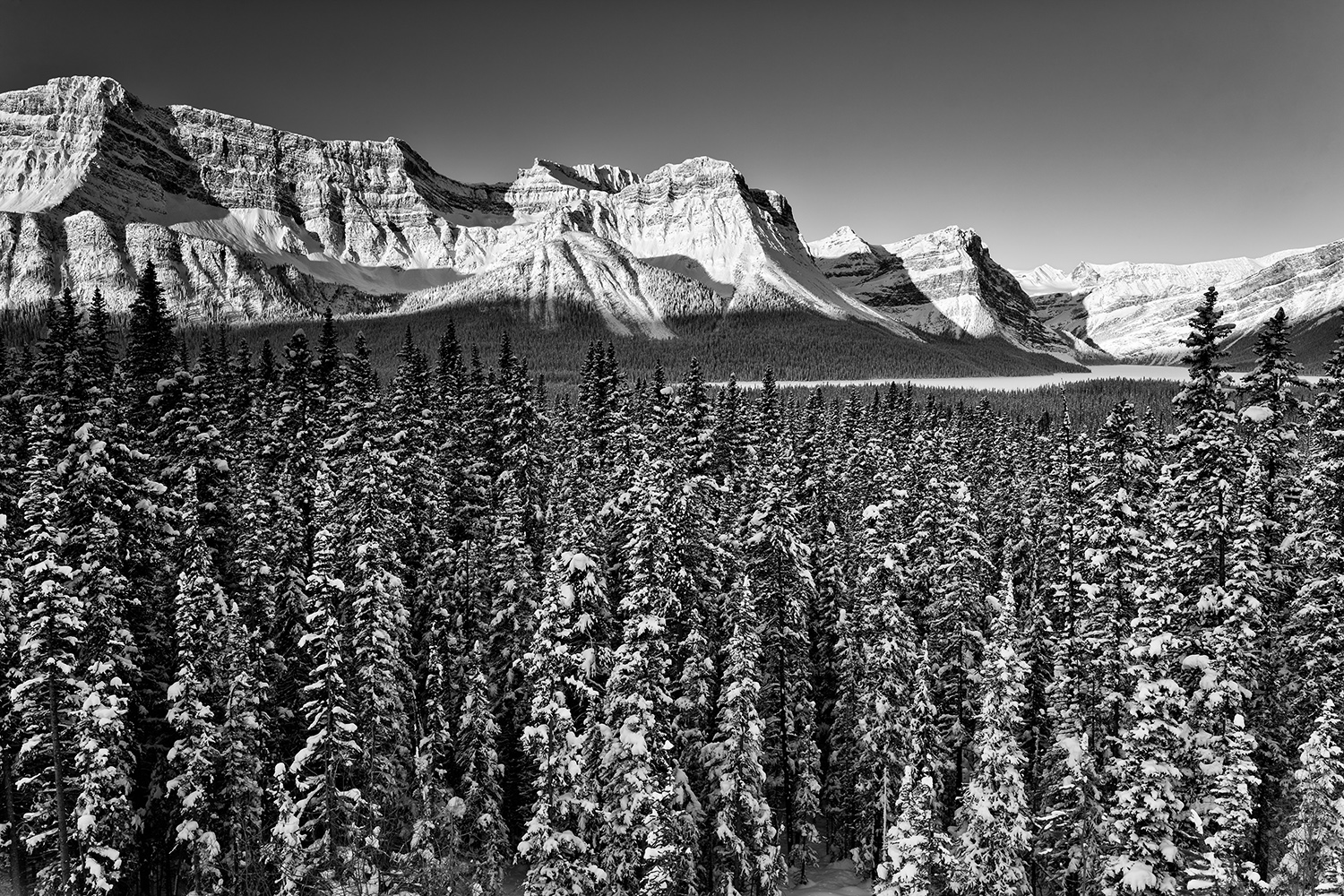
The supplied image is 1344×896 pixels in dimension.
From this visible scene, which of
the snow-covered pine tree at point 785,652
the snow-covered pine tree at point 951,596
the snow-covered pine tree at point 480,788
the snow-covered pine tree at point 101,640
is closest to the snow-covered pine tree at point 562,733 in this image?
the snow-covered pine tree at point 480,788

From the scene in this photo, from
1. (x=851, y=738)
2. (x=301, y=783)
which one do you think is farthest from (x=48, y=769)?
(x=851, y=738)

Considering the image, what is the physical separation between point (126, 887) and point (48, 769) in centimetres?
670

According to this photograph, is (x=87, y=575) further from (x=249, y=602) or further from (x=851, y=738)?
(x=851, y=738)

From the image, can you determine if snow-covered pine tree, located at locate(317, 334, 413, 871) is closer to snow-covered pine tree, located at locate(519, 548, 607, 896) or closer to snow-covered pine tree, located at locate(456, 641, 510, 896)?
snow-covered pine tree, located at locate(456, 641, 510, 896)

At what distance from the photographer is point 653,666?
22.7m

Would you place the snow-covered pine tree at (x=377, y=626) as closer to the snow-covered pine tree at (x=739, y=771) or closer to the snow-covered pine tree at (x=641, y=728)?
the snow-covered pine tree at (x=641, y=728)

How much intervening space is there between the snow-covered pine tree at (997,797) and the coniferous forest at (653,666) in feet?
0.37

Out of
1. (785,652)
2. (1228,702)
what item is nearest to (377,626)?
(785,652)

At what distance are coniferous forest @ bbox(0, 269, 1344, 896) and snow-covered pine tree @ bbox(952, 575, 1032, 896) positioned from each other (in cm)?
11

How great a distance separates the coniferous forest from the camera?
21.6 metres

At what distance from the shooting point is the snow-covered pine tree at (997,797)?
2209 cm

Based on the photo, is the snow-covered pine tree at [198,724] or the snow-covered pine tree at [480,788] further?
the snow-covered pine tree at [480,788]

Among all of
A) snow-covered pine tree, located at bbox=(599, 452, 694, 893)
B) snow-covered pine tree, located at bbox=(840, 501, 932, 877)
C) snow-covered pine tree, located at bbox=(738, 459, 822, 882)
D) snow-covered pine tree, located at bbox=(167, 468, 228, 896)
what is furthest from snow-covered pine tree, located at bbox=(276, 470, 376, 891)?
snow-covered pine tree, located at bbox=(840, 501, 932, 877)

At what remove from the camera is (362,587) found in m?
24.1
